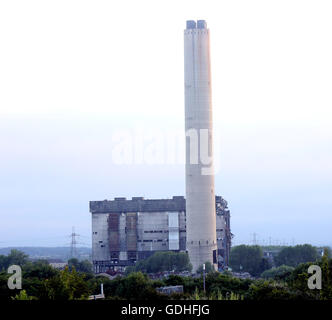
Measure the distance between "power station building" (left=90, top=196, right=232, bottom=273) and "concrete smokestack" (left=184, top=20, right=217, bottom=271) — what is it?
8025 mm

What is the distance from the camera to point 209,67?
68625mm

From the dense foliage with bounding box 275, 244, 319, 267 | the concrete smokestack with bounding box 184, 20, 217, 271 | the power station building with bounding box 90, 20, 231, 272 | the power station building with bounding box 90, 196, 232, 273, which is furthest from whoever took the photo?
the power station building with bounding box 90, 196, 232, 273

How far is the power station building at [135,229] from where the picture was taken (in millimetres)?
76875

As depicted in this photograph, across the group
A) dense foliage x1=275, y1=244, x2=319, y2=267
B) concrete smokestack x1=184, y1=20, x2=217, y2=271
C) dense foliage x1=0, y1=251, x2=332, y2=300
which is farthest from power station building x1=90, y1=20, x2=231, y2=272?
dense foliage x1=0, y1=251, x2=332, y2=300

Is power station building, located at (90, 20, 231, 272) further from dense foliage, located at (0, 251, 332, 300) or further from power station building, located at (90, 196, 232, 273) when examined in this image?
dense foliage, located at (0, 251, 332, 300)

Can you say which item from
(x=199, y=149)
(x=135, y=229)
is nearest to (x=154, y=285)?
(x=199, y=149)

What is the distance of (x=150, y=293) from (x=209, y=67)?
139 ft

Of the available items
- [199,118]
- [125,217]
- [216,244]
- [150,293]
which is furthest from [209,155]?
[150,293]

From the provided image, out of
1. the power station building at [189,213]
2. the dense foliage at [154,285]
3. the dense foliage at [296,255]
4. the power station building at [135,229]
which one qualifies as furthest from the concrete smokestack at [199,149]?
the dense foliage at [154,285]

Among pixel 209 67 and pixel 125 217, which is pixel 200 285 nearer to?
pixel 209 67

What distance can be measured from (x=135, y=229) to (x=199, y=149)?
13006 millimetres

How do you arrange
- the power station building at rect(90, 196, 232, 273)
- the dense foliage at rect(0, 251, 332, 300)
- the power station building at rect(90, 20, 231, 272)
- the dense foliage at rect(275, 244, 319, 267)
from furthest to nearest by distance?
1. the power station building at rect(90, 196, 232, 273)
2. the dense foliage at rect(275, 244, 319, 267)
3. the power station building at rect(90, 20, 231, 272)
4. the dense foliage at rect(0, 251, 332, 300)

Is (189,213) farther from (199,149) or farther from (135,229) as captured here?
(135,229)

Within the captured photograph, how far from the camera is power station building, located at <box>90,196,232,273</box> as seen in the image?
76875 millimetres
